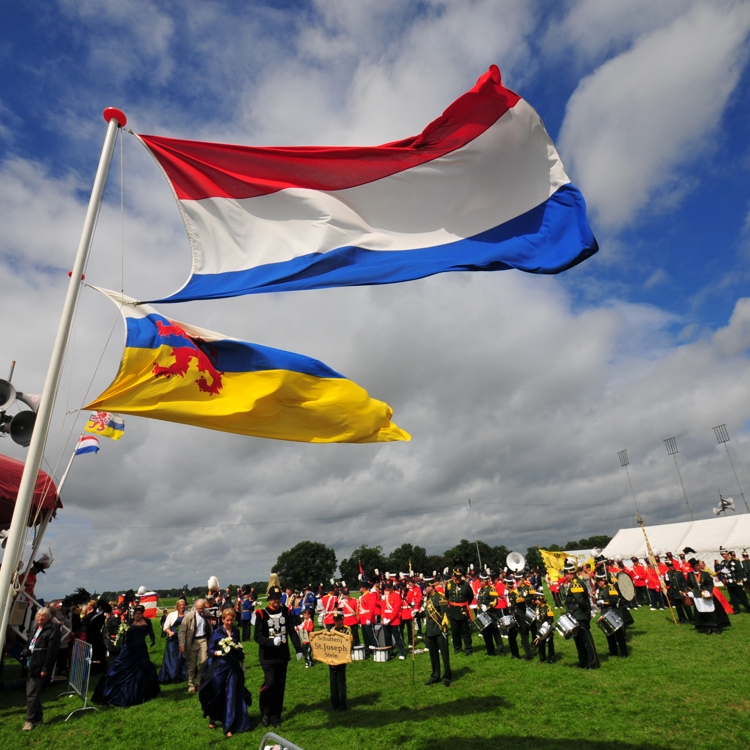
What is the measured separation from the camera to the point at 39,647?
10.8 metres

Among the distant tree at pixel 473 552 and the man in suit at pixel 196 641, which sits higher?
the distant tree at pixel 473 552

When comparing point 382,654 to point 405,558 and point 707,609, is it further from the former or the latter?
point 405,558

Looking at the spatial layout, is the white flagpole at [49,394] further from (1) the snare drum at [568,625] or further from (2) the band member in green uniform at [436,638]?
(1) the snare drum at [568,625]

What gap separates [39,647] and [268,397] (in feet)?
27.6

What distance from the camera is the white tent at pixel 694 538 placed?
137ft

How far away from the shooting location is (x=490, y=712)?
983 centimetres

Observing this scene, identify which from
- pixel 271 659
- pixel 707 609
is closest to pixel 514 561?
pixel 707 609

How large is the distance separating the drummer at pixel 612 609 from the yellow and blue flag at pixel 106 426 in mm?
15874

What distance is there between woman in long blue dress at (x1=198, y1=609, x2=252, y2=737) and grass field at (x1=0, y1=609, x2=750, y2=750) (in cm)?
26

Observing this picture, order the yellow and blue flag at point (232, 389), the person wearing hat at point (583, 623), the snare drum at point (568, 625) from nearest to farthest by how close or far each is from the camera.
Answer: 1. the yellow and blue flag at point (232, 389)
2. the snare drum at point (568, 625)
3. the person wearing hat at point (583, 623)

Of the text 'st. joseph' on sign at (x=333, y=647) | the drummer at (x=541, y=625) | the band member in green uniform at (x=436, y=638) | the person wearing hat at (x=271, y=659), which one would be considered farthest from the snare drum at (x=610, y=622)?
the person wearing hat at (x=271, y=659)

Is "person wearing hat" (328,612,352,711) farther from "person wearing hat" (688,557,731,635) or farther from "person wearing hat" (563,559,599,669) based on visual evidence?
"person wearing hat" (688,557,731,635)

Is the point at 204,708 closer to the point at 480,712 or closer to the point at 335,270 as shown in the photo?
the point at 480,712

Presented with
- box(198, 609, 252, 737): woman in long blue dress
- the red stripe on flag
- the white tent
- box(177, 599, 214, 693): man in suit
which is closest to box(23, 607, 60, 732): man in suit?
box(177, 599, 214, 693): man in suit
